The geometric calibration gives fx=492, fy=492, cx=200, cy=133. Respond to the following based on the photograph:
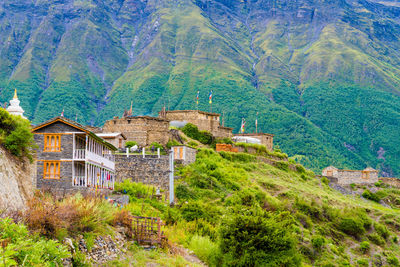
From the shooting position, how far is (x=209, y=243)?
26125mm

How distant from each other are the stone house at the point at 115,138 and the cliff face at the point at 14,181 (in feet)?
74.3

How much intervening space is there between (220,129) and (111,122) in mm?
14656

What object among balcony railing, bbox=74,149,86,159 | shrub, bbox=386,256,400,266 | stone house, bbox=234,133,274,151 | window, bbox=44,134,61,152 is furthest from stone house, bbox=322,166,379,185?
window, bbox=44,134,61,152

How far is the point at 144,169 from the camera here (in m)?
35.2

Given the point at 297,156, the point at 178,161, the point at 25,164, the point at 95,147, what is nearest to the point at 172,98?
the point at 297,156

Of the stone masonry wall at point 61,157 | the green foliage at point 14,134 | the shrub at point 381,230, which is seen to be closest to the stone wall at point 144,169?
the stone masonry wall at point 61,157

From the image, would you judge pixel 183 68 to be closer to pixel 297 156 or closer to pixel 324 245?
pixel 297 156

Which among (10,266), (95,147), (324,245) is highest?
(95,147)

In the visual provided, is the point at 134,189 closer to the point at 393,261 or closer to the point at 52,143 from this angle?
the point at 52,143

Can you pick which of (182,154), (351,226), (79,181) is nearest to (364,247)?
(351,226)

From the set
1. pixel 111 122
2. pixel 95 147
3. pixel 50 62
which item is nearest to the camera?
pixel 95 147

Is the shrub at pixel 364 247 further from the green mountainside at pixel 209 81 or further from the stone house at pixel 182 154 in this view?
the green mountainside at pixel 209 81

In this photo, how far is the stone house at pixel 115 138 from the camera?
1688 inches

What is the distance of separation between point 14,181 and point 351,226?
1428 inches
